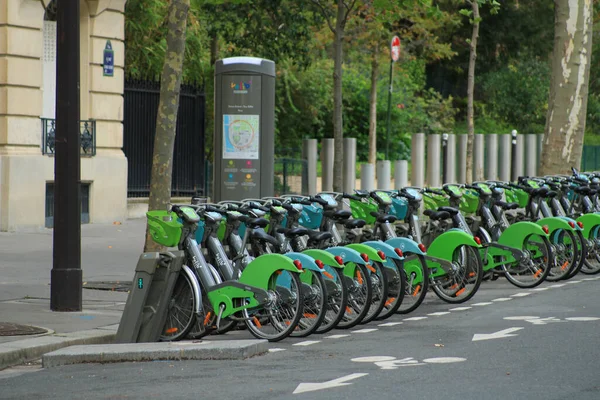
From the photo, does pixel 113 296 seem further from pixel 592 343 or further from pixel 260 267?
pixel 592 343

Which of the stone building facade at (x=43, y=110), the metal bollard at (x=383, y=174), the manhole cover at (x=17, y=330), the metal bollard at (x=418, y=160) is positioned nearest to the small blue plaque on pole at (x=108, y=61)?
the stone building facade at (x=43, y=110)

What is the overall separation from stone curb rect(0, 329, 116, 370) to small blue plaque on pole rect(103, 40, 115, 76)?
39.2 feet

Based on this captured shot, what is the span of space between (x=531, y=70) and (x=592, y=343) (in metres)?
39.2

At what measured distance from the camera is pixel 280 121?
37.5 metres

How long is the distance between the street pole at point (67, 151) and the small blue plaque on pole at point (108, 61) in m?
10.3

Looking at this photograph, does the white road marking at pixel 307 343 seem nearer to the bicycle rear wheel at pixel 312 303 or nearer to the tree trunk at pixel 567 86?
the bicycle rear wheel at pixel 312 303

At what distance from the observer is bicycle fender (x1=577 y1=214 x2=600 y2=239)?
571 inches

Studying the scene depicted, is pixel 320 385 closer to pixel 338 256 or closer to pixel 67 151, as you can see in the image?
pixel 338 256

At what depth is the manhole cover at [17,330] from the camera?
9.74 metres

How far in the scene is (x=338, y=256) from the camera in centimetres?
998

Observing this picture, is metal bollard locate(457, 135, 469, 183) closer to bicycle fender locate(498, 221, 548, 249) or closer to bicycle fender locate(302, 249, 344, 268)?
bicycle fender locate(498, 221, 548, 249)

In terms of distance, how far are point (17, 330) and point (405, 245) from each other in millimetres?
3572

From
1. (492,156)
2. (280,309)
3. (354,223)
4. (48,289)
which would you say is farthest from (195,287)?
(492,156)

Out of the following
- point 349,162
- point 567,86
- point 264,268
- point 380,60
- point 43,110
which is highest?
point 380,60
